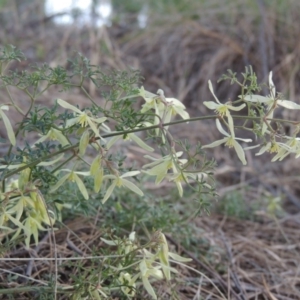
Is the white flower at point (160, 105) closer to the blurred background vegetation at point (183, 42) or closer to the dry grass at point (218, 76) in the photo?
the dry grass at point (218, 76)

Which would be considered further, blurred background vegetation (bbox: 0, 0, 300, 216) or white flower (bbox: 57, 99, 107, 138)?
blurred background vegetation (bbox: 0, 0, 300, 216)

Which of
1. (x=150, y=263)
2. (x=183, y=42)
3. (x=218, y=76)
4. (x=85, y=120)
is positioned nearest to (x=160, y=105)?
(x=85, y=120)

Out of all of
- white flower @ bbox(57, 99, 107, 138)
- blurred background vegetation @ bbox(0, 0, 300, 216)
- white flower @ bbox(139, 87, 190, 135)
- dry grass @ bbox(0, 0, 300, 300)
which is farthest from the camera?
blurred background vegetation @ bbox(0, 0, 300, 216)

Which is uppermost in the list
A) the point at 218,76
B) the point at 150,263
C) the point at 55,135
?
the point at 55,135

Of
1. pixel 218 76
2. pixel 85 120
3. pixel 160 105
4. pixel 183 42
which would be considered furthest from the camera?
pixel 183 42

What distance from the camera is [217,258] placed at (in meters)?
1.84

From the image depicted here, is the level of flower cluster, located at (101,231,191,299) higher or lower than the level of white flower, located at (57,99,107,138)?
lower

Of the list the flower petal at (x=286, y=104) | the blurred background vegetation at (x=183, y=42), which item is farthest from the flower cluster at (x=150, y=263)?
the blurred background vegetation at (x=183, y=42)

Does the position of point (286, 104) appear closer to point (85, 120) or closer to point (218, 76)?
point (85, 120)

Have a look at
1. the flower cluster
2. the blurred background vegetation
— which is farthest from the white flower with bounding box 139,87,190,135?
the blurred background vegetation

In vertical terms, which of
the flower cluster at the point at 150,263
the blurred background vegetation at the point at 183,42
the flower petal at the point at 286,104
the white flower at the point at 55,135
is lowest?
the blurred background vegetation at the point at 183,42

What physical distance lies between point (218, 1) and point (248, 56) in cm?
70

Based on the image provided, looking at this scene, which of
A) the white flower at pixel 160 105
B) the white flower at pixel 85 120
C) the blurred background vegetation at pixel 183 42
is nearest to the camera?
the white flower at pixel 85 120

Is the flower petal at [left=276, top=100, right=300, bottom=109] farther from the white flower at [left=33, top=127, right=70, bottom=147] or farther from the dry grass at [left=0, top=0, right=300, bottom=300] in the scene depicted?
the dry grass at [left=0, top=0, right=300, bottom=300]
